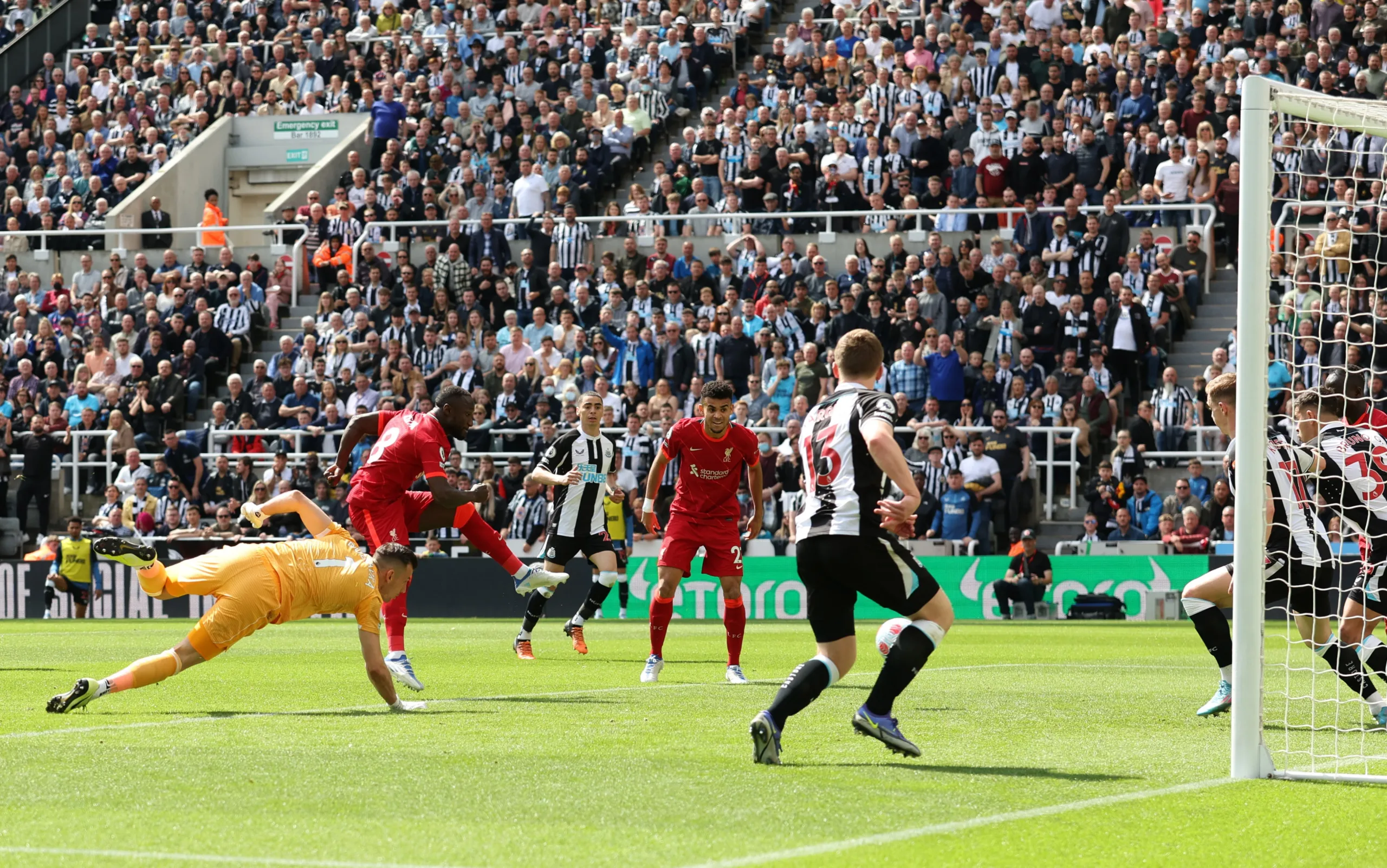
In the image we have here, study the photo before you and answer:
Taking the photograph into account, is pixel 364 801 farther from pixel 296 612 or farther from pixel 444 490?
pixel 444 490

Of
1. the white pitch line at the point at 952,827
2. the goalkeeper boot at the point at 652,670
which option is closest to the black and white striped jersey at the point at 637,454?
the goalkeeper boot at the point at 652,670

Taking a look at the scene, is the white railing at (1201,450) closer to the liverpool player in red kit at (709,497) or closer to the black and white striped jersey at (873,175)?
the black and white striped jersey at (873,175)

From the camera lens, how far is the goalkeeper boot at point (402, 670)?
12.4 m

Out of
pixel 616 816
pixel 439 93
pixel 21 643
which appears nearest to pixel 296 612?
pixel 616 816

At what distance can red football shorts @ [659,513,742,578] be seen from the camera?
1445 centimetres

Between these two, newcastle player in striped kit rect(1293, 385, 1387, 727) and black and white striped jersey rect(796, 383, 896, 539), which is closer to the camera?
black and white striped jersey rect(796, 383, 896, 539)

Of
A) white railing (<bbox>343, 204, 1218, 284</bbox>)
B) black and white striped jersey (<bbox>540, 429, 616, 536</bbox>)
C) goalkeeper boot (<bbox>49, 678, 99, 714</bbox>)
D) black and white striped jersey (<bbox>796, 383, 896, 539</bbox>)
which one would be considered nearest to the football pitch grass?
goalkeeper boot (<bbox>49, 678, 99, 714</bbox>)

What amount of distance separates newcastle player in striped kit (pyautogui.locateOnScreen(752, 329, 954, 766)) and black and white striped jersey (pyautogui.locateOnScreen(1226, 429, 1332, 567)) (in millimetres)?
2861

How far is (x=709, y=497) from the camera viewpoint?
574 inches

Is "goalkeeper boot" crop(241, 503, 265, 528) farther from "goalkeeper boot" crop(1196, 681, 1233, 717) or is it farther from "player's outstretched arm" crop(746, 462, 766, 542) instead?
"goalkeeper boot" crop(1196, 681, 1233, 717)

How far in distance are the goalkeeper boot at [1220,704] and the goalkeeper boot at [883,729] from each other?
3.27 meters

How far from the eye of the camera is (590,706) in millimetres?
11516

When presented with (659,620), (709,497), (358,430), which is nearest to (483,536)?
(358,430)

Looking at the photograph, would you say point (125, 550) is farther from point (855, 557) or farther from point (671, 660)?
point (671, 660)
